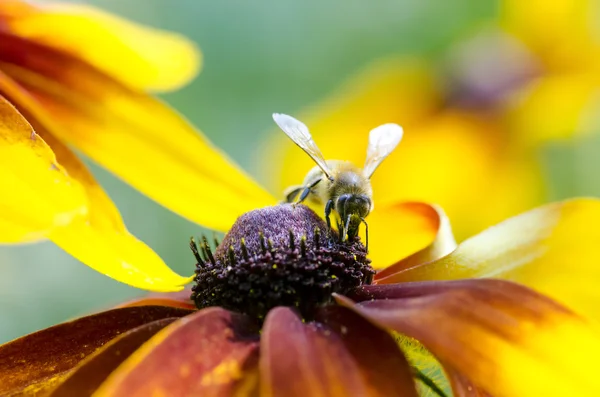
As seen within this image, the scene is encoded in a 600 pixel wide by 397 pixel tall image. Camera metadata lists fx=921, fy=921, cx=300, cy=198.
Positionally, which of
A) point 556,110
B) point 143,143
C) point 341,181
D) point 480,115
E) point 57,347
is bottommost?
point 57,347

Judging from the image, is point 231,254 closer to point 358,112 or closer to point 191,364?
point 191,364

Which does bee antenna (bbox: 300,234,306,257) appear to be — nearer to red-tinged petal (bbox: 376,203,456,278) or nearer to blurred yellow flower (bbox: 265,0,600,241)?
red-tinged petal (bbox: 376,203,456,278)

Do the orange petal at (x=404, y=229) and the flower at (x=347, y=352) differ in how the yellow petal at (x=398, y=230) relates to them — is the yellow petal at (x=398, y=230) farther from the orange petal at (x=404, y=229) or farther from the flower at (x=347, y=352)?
the flower at (x=347, y=352)

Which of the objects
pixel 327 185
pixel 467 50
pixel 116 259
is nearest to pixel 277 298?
pixel 116 259

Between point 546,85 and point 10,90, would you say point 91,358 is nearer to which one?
point 10,90

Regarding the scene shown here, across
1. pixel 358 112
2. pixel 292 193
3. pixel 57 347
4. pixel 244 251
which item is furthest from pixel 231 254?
pixel 358 112

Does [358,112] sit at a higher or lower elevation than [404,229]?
higher

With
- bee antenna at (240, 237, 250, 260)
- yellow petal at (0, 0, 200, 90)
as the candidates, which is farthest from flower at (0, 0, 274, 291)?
bee antenna at (240, 237, 250, 260)
